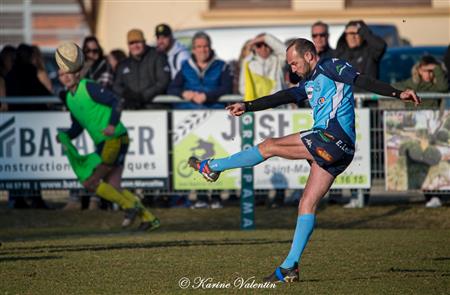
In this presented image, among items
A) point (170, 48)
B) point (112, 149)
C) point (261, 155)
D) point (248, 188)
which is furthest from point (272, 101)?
point (170, 48)

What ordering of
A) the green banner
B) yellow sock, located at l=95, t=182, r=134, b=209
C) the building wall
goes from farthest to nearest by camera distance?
the building wall < the green banner < yellow sock, located at l=95, t=182, r=134, b=209

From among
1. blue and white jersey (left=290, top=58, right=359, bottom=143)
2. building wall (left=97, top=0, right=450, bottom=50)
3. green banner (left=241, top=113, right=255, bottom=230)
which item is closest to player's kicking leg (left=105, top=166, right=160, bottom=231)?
green banner (left=241, top=113, right=255, bottom=230)

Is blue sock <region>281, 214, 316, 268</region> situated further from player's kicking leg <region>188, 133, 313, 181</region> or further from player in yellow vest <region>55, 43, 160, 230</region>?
player in yellow vest <region>55, 43, 160, 230</region>

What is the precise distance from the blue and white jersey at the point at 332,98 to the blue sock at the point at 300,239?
748mm

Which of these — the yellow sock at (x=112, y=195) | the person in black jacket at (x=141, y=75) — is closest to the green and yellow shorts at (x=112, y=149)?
the yellow sock at (x=112, y=195)

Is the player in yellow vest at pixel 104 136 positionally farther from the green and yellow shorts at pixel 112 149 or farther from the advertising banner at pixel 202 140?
the advertising banner at pixel 202 140

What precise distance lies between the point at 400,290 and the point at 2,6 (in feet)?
99.6

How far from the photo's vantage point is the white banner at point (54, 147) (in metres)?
17.4

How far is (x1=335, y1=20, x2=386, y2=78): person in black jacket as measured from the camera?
17.6m

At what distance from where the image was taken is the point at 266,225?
54.9 feet

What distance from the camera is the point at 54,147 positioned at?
691 inches

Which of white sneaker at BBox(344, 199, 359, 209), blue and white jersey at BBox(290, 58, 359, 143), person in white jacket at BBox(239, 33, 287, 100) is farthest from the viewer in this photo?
white sneaker at BBox(344, 199, 359, 209)

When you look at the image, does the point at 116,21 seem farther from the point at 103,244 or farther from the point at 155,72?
the point at 103,244

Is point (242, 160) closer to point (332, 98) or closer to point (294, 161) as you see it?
point (332, 98)
